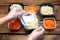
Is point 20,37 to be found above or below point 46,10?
below

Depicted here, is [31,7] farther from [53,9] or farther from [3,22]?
[3,22]

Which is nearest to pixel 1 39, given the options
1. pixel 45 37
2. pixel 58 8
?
pixel 45 37

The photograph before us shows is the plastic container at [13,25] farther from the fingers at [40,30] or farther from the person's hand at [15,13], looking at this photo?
the fingers at [40,30]

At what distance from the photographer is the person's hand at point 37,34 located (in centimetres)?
129

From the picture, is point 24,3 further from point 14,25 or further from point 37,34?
point 37,34

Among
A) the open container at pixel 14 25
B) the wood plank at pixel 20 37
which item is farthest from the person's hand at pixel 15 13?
the wood plank at pixel 20 37

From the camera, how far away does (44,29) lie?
138 cm

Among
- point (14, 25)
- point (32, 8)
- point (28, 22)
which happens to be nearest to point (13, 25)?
point (14, 25)

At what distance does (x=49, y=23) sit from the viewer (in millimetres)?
1393

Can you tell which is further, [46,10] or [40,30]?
[46,10]

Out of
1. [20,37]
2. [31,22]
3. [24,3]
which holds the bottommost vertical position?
[20,37]

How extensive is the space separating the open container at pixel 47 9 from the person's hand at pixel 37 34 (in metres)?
0.15

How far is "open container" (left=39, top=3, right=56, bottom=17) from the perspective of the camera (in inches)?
56.4

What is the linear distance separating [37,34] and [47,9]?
0.27m
